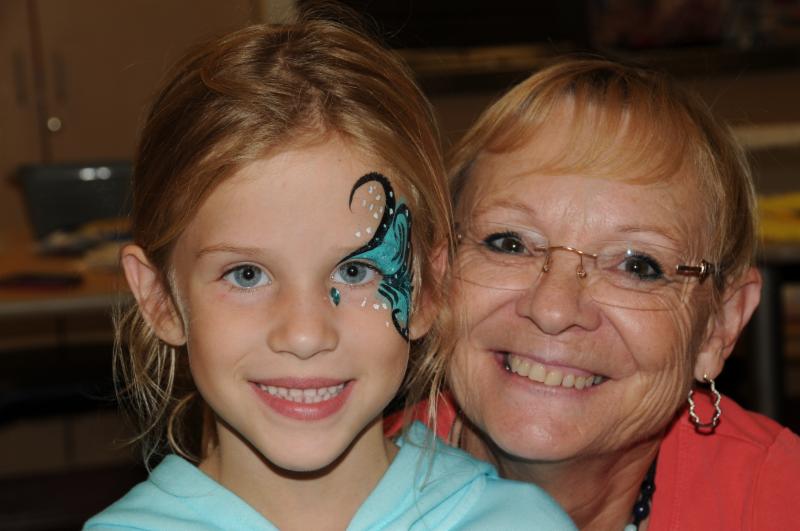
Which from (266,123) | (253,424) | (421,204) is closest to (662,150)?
(421,204)

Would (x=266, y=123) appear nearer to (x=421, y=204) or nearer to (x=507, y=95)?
(x=421, y=204)

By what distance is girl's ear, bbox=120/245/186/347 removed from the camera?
159 cm

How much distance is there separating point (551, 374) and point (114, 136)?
14.6 feet

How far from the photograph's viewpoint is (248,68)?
157 centimetres

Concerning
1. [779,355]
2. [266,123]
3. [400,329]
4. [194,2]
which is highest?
[266,123]

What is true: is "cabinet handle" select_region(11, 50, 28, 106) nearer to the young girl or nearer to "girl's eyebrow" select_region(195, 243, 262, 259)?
the young girl

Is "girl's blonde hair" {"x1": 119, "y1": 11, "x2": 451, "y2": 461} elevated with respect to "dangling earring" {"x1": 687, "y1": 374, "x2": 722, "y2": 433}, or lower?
elevated

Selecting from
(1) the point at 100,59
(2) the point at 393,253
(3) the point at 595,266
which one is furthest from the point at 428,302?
(1) the point at 100,59

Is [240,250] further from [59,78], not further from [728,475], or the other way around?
[59,78]

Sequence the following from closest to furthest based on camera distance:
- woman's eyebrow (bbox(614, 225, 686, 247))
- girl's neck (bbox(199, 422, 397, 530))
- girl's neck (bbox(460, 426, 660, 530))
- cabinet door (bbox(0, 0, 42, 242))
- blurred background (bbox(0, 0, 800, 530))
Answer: girl's neck (bbox(199, 422, 397, 530)) → woman's eyebrow (bbox(614, 225, 686, 247)) → girl's neck (bbox(460, 426, 660, 530)) → blurred background (bbox(0, 0, 800, 530)) → cabinet door (bbox(0, 0, 42, 242))

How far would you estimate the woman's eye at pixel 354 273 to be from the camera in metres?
1.51

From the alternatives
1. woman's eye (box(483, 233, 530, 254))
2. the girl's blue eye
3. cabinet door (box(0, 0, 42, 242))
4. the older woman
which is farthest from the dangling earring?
cabinet door (box(0, 0, 42, 242))

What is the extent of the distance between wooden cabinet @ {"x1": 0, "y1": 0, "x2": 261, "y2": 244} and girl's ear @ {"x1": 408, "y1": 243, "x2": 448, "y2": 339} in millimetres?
4060

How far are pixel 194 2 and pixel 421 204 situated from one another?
4.31m
